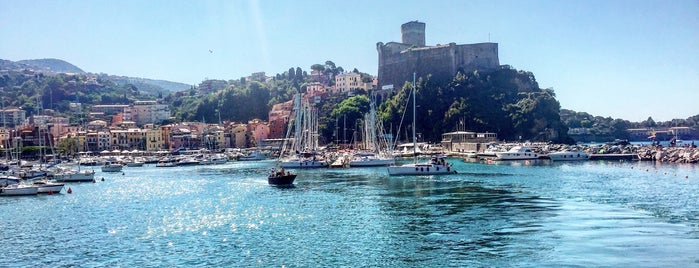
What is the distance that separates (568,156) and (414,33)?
2144 inches

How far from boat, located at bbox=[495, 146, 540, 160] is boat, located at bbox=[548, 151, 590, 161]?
216cm

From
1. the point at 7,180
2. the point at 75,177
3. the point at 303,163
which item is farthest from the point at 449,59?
the point at 7,180

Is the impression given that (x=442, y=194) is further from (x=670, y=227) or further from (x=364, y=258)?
(x=364, y=258)

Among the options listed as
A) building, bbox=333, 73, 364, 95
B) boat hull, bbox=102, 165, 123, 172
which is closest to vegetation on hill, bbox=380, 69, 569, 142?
building, bbox=333, 73, 364, 95

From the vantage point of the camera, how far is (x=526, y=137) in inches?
3442

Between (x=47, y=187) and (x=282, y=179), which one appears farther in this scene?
(x=282, y=179)

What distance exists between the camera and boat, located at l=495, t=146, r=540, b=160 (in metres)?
66.6

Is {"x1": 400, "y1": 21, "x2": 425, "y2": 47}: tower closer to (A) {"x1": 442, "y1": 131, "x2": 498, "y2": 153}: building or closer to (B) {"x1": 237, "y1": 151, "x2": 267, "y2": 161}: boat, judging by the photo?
(A) {"x1": 442, "y1": 131, "x2": 498, "y2": 153}: building

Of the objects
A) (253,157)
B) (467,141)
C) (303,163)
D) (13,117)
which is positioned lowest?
(303,163)

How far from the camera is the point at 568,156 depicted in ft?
219

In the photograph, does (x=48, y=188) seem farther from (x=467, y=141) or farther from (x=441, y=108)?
(x=441, y=108)

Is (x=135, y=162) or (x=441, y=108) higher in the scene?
(x=441, y=108)

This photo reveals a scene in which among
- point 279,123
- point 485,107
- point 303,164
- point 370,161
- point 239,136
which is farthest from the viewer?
point 239,136

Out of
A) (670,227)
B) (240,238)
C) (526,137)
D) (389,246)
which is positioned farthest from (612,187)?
(526,137)
